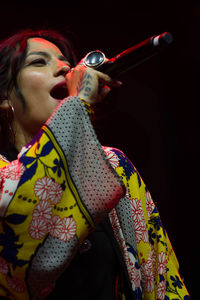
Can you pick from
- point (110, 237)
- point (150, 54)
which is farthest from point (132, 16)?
point (110, 237)

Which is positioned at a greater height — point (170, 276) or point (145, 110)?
point (145, 110)

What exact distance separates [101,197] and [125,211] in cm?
17

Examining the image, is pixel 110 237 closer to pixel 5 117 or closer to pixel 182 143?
pixel 5 117

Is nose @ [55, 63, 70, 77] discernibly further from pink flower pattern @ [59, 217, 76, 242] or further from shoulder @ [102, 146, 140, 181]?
pink flower pattern @ [59, 217, 76, 242]

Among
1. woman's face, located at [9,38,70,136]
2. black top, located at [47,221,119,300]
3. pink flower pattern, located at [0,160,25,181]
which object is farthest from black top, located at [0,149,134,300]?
woman's face, located at [9,38,70,136]

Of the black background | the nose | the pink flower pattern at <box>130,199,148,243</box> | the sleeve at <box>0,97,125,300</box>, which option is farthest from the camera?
the black background

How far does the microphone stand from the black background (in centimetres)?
76

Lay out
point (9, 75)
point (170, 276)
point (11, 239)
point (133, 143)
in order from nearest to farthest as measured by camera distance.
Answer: point (11, 239)
point (170, 276)
point (9, 75)
point (133, 143)

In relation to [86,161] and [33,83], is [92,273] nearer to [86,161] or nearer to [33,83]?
[86,161]

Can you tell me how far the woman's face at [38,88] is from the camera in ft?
→ 2.77

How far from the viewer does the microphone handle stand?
0.57 metres

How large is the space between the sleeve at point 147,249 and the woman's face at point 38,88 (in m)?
0.21

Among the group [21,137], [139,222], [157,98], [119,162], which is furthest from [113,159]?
[157,98]

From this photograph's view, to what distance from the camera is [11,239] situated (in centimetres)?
54
